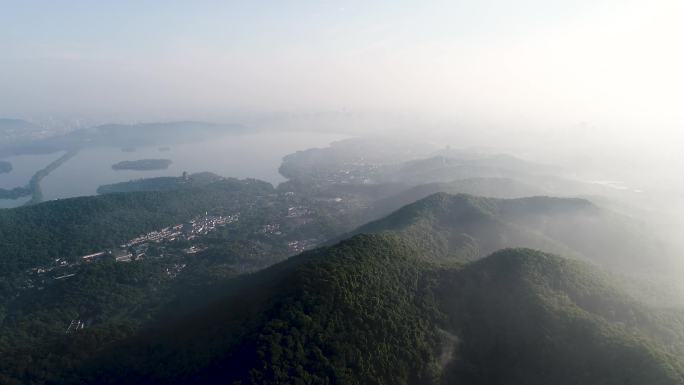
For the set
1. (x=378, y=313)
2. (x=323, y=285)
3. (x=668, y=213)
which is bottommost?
(x=668, y=213)

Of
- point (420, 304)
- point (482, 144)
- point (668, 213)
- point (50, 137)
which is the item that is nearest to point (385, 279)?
point (420, 304)

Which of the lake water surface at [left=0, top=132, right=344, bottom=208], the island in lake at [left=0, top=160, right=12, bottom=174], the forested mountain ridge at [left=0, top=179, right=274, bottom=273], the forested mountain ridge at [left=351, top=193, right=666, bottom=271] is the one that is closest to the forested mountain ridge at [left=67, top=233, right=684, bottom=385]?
the forested mountain ridge at [left=351, top=193, right=666, bottom=271]

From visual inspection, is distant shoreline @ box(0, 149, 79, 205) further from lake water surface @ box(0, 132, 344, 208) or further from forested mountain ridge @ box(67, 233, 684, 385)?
forested mountain ridge @ box(67, 233, 684, 385)

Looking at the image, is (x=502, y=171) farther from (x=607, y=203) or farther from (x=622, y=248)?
(x=622, y=248)

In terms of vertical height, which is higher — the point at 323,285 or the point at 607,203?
the point at 323,285

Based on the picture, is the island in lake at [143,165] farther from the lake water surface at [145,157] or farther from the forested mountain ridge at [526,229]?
the forested mountain ridge at [526,229]

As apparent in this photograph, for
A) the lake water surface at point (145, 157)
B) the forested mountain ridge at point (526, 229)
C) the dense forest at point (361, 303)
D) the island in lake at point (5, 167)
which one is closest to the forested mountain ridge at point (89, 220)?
the dense forest at point (361, 303)

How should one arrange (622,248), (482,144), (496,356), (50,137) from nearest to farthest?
(496,356)
(622,248)
(482,144)
(50,137)

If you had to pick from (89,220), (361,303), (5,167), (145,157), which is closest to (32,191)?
(5,167)
